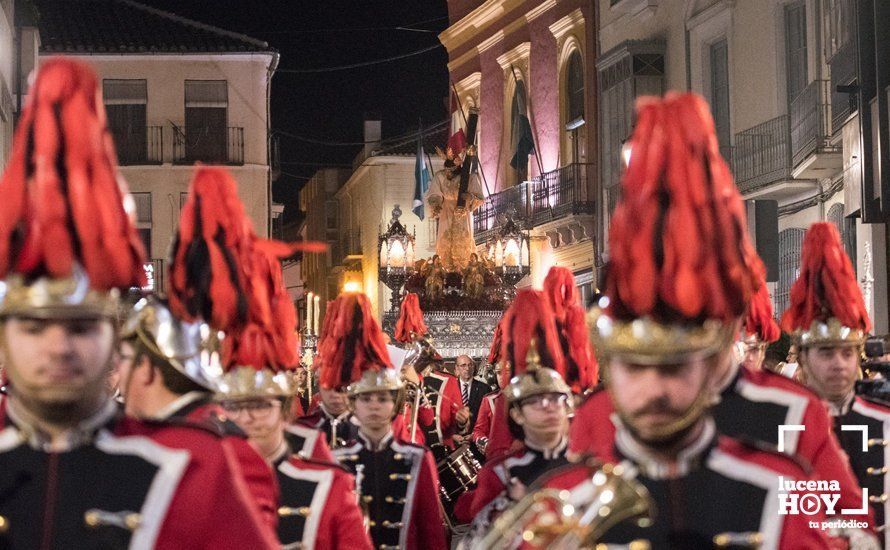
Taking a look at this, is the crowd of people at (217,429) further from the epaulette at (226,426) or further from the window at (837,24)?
the window at (837,24)

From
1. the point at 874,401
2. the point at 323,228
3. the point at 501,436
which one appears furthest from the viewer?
the point at 323,228

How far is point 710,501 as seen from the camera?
16.4ft

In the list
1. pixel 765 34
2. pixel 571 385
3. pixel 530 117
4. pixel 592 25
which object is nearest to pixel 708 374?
pixel 571 385

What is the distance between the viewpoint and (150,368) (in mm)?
6527

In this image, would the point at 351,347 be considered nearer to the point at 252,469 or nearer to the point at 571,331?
the point at 571,331

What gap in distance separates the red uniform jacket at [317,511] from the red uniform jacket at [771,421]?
163 cm

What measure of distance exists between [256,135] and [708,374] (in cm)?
4037

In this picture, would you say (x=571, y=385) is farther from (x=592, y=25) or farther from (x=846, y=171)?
(x=592, y=25)

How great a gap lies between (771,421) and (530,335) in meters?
4.09

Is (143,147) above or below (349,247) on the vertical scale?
above

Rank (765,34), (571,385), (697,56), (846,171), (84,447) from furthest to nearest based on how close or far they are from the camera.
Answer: (697,56)
(765,34)
(846,171)
(571,385)
(84,447)

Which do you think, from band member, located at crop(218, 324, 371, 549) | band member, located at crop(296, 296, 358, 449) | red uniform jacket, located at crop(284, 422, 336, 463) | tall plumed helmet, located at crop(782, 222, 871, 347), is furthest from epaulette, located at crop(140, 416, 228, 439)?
band member, located at crop(296, 296, 358, 449)

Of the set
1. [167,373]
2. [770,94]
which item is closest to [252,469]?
[167,373]

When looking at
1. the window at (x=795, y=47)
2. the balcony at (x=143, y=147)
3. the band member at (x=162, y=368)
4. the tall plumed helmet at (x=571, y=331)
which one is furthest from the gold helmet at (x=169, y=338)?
the balcony at (x=143, y=147)
